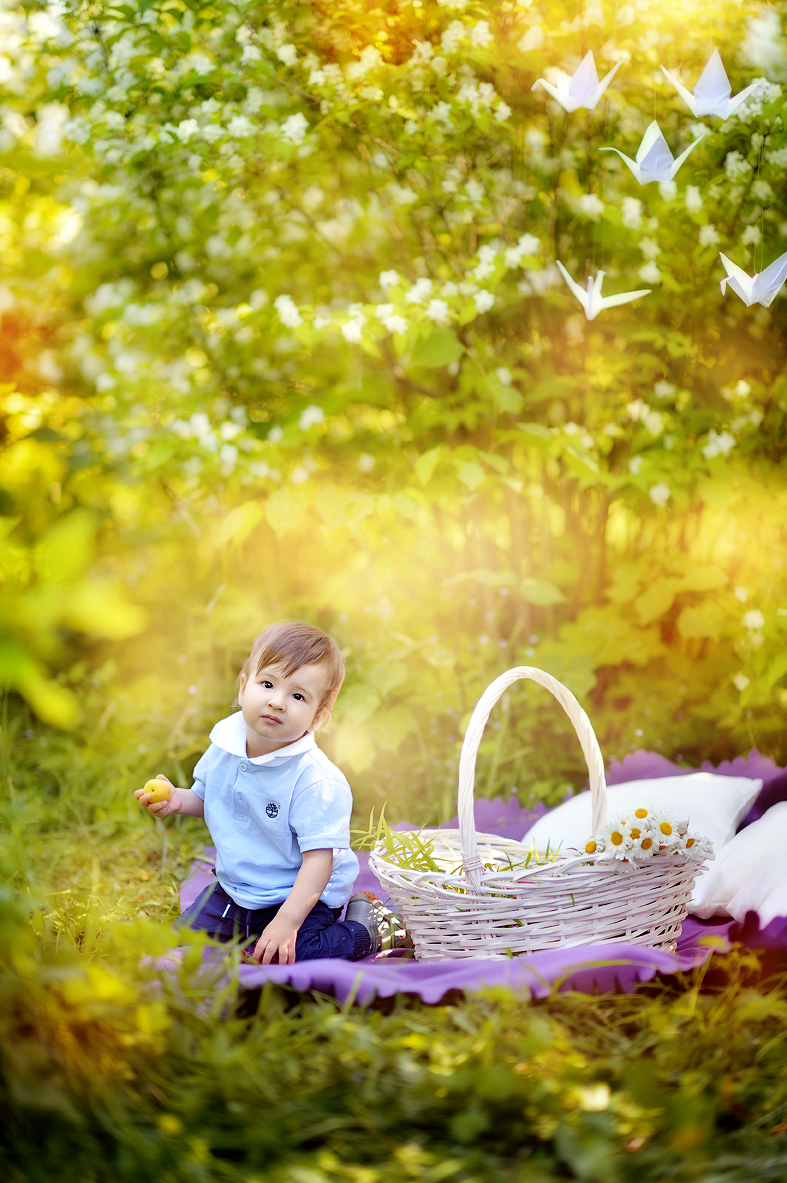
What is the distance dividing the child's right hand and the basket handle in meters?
0.54

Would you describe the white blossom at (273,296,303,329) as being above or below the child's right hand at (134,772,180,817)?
above

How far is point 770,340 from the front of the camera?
2.51m

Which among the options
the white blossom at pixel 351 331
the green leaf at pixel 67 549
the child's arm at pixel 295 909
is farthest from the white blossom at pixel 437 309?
the green leaf at pixel 67 549

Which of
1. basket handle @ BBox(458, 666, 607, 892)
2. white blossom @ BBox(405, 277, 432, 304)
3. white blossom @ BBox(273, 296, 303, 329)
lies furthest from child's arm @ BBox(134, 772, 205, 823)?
white blossom @ BBox(405, 277, 432, 304)

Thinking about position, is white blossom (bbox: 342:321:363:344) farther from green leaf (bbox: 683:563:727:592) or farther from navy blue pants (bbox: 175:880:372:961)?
navy blue pants (bbox: 175:880:372:961)

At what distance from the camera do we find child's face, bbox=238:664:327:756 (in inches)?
61.1

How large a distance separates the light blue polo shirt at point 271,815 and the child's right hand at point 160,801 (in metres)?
0.06

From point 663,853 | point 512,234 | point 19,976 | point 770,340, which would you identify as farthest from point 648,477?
point 19,976

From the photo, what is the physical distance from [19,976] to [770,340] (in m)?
2.38

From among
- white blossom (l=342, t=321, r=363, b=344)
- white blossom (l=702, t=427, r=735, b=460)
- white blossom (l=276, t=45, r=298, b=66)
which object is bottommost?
white blossom (l=702, t=427, r=735, b=460)

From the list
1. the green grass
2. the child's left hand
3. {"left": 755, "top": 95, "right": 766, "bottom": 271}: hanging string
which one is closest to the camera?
the green grass

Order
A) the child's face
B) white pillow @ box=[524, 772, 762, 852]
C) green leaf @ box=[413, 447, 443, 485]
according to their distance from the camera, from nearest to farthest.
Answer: the child's face, white pillow @ box=[524, 772, 762, 852], green leaf @ box=[413, 447, 443, 485]

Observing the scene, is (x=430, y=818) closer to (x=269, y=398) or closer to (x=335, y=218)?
(x=269, y=398)

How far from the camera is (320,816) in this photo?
1.55 m
